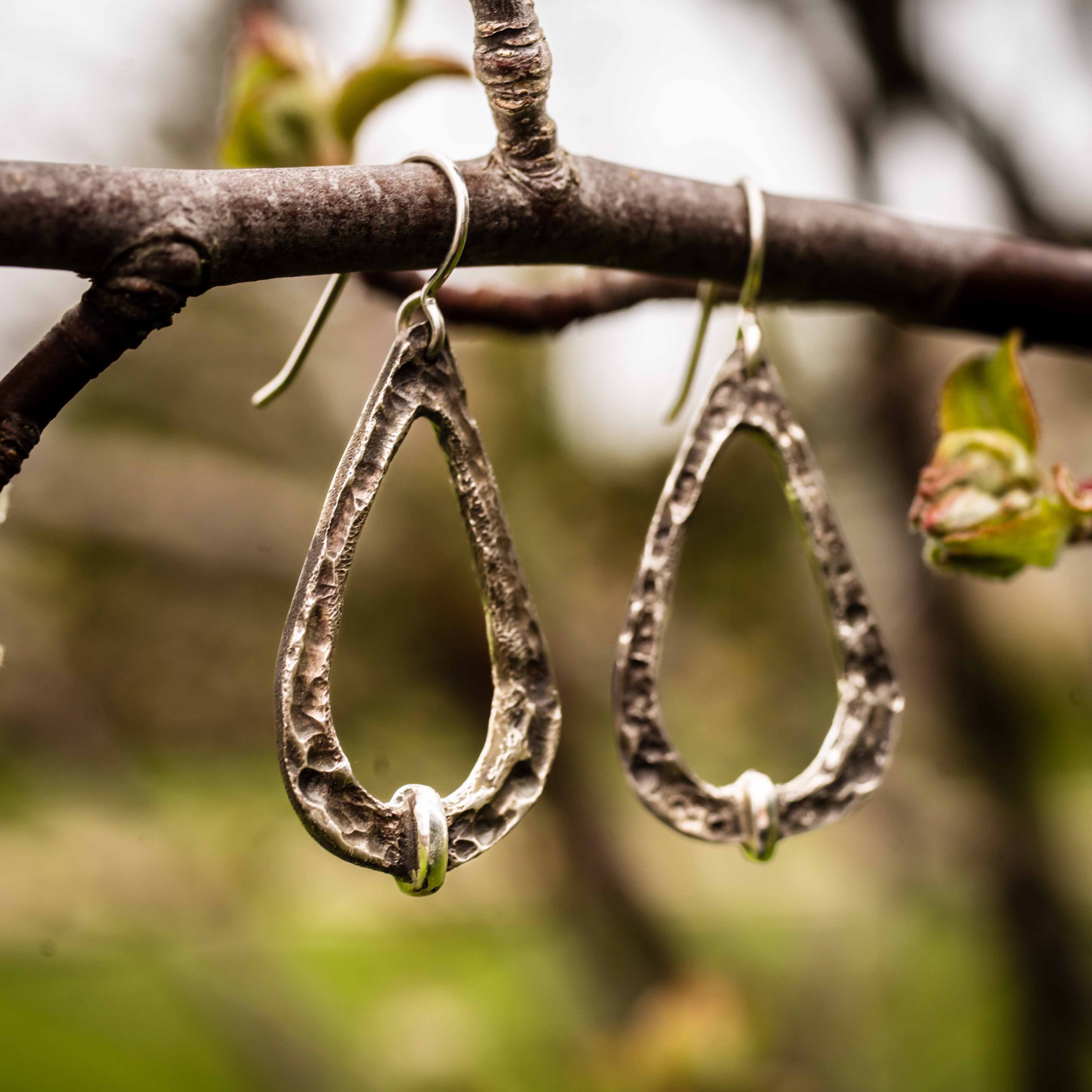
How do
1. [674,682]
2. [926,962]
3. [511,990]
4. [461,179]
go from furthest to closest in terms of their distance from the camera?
1. [511,990]
2. [926,962]
3. [674,682]
4. [461,179]

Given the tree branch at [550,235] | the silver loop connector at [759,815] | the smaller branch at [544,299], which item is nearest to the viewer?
the tree branch at [550,235]

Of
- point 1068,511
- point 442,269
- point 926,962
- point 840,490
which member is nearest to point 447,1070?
point 926,962

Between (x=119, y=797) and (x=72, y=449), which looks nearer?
(x=72, y=449)

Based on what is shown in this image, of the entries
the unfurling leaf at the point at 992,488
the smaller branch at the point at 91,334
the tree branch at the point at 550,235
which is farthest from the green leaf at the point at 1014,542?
the smaller branch at the point at 91,334

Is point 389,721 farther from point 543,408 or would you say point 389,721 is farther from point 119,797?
point 543,408

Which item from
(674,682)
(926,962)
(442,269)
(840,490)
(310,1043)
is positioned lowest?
(310,1043)

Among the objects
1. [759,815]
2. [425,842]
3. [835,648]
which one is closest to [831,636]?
[835,648]

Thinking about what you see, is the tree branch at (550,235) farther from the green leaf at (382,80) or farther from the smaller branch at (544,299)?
the green leaf at (382,80)
